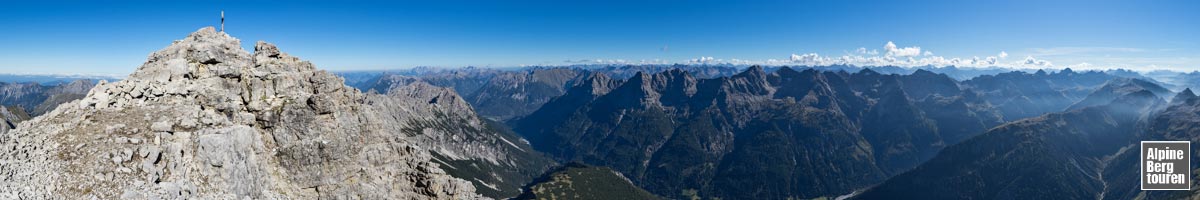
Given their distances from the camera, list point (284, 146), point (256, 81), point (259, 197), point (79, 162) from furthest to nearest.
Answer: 1. point (256, 81)
2. point (284, 146)
3. point (259, 197)
4. point (79, 162)

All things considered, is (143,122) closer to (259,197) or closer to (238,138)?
(238,138)

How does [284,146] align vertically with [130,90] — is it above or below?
below

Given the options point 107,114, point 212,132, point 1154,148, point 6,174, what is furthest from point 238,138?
point 1154,148

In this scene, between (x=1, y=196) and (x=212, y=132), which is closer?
(x=1, y=196)

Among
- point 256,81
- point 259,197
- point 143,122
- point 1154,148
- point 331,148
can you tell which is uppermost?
point 256,81

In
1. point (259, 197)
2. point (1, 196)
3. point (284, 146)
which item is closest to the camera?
point (1, 196)

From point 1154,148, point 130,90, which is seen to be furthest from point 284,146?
point 1154,148
